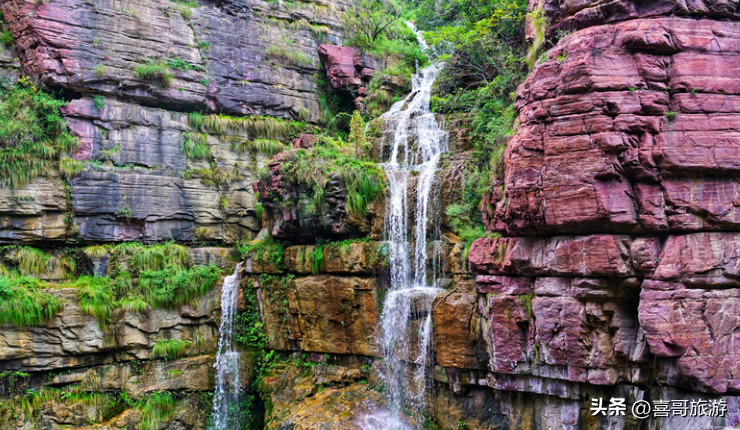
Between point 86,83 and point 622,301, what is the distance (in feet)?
50.5

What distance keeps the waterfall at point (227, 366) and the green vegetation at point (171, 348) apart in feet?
3.06

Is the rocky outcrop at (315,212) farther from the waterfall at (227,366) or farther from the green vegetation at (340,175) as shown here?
the waterfall at (227,366)

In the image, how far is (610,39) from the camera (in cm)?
846

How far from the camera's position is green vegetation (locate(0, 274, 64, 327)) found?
12523 millimetres

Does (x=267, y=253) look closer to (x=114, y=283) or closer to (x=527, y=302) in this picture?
(x=114, y=283)

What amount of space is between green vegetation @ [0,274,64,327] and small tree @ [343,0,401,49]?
13.6 meters

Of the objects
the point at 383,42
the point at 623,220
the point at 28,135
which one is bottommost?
the point at 623,220

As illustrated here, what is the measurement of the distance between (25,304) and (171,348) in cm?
365

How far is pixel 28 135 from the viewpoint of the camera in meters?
14.6

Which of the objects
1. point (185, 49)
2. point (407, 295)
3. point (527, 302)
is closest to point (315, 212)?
point (407, 295)

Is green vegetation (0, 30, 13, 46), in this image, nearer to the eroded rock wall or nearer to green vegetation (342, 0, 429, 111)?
green vegetation (342, 0, 429, 111)

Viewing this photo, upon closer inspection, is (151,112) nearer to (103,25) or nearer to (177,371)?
(103,25)

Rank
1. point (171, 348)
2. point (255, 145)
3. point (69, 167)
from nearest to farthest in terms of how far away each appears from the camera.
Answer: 1. point (171, 348)
2. point (69, 167)
3. point (255, 145)

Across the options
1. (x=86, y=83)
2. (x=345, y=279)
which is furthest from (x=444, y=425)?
(x=86, y=83)
